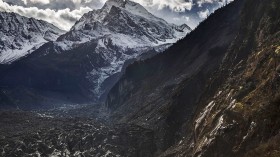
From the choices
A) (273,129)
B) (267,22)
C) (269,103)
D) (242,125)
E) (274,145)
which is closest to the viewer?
(274,145)

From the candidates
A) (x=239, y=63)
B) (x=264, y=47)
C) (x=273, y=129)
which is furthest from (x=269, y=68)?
(x=239, y=63)

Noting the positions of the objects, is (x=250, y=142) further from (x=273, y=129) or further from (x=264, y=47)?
(x=264, y=47)

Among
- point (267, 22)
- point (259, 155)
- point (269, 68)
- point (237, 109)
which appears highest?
point (267, 22)

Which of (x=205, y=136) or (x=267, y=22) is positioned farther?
(x=267, y=22)

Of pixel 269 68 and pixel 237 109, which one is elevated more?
pixel 269 68

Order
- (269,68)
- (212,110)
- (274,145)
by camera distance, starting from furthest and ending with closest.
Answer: (212,110)
(269,68)
(274,145)

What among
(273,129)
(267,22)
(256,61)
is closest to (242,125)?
(273,129)

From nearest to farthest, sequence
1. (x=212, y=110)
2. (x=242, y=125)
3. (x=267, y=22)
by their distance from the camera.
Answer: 1. (x=242, y=125)
2. (x=212, y=110)
3. (x=267, y=22)

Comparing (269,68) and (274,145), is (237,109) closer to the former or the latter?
(269,68)

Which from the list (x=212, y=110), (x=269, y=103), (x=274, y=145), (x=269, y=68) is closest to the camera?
(x=274, y=145)
